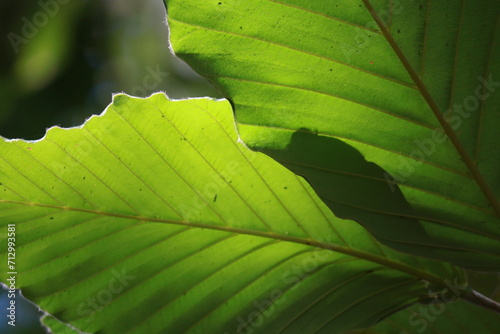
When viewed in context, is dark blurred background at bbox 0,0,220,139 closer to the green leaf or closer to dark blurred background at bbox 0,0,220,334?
dark blurred background at bbox 0,0,220,334

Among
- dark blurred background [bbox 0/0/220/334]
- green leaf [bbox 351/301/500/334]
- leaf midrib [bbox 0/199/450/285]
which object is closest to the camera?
leaf midrib [bbox 0/199/450/285]

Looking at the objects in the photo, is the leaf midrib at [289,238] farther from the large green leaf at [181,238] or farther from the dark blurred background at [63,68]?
the dark blurred background at [63,68]

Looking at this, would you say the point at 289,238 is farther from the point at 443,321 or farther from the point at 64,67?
the point at 64,67

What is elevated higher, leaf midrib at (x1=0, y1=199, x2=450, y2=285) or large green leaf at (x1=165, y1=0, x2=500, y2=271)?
large green leaf at (x1=165, y1=0, x2=500, y2=271)

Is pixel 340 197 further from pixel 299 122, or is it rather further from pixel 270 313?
pixel 270 313

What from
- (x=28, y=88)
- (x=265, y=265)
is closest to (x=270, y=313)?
(x=265, y=265)

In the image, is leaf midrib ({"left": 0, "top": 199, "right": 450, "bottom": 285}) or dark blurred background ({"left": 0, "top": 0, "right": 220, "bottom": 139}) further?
dark blurred background ({"left": 0, "top": 0, "right": 220, "bottom": 139})

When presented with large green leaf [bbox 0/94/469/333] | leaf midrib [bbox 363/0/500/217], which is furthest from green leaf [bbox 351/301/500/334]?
leaf midrib [bbox 363/0/500/217]

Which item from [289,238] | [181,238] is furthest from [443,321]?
[181,238]
